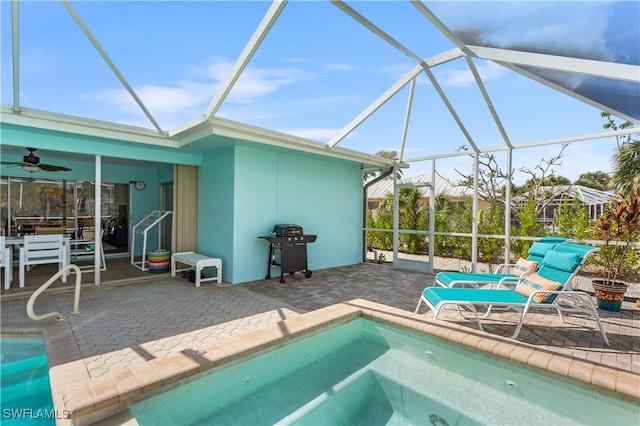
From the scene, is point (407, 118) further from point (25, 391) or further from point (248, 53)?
point (25, 391)

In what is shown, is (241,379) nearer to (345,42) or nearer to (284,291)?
(284,291)

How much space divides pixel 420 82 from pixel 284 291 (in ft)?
17.5

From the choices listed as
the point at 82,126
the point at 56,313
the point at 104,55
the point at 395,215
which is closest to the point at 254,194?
the point at 82,126

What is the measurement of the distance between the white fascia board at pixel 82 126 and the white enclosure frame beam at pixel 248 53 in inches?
82.2

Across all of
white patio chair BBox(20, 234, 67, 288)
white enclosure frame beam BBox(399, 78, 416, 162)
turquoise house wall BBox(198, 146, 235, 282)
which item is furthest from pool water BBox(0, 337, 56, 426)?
white enclosure frame beam BBox(399, 78, 416, 162)

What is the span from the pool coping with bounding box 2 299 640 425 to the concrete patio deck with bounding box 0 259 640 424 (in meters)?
0.07

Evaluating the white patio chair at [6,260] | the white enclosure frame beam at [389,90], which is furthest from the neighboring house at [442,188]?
the white patio chair at [6,260]

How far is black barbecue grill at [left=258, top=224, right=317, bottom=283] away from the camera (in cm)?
721

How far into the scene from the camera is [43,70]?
501 cm

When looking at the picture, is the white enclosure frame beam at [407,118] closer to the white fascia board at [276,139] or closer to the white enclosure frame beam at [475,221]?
the white fascia board at [276,139]

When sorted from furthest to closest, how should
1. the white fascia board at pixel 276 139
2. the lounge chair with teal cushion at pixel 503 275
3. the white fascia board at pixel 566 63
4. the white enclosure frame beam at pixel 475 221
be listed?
the white enclosure frame beam at pixel 475 221
the white fascia board at pixel 276 139
the lounge chair with teal cushion at pixel 503 275
the white fascia board at pixel 566 63

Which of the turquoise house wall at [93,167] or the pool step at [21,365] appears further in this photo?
the turquoise house wall at [93,167]

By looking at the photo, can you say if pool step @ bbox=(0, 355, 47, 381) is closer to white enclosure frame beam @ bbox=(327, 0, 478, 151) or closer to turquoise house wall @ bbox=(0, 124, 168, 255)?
turquoise house wall @ bbox=(0, 124, 168, 255)

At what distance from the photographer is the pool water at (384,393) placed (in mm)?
2762
